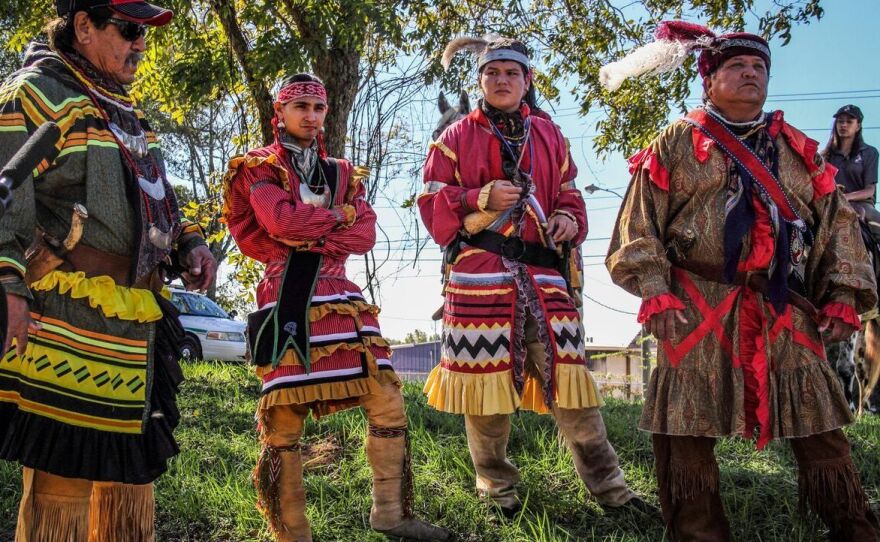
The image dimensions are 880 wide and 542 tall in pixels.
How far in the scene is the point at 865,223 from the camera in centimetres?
607

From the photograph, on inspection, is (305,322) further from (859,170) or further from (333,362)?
(859,170)

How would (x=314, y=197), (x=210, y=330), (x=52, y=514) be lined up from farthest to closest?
(x=210, y=330), (x=314, y=197), (x=52, y=514)

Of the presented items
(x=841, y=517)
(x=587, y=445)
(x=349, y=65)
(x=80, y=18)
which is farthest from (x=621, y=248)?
(x=349, y=65)

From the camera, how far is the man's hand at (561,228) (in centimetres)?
402

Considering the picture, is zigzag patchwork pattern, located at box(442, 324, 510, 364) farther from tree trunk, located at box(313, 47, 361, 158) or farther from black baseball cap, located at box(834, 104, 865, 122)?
black baseball cap, located at box(834, 104, 865, 122)

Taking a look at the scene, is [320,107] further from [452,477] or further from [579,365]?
[452,477]

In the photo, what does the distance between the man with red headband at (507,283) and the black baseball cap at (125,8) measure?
5.24ft

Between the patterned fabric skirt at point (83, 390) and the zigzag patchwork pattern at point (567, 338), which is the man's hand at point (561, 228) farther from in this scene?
the patterned fabric skirt at point (83, 390)

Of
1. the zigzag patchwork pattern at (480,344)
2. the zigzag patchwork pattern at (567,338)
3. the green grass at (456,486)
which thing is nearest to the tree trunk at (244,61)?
the green grass at (456,486)

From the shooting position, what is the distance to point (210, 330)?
62.1 feet

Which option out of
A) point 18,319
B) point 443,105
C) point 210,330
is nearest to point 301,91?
point 18,319

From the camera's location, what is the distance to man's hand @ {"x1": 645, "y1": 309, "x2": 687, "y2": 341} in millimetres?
3391

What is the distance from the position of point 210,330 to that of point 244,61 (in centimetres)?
1302

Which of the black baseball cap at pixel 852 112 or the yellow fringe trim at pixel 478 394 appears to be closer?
the yellow fringe trim at pixel 478 394
